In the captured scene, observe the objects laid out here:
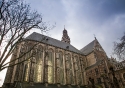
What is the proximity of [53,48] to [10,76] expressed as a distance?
11.8 metres

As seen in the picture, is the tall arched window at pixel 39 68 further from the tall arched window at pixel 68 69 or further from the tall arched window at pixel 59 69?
the tall arched window at pixel 68 69

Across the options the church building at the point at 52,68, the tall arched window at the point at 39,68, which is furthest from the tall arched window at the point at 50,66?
the tall arched window at the point at 39,68

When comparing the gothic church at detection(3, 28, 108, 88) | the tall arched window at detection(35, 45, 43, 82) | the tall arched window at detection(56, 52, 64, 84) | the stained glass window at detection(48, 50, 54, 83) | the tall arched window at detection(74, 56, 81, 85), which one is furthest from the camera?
the tall arched window at detection(74, 56, 81, 85)

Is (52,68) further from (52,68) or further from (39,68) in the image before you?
(39,68)

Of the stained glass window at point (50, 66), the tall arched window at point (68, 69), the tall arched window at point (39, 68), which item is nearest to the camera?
the tall arched window at point (39, 68)

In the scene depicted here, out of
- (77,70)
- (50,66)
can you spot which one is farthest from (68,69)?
(50,66)

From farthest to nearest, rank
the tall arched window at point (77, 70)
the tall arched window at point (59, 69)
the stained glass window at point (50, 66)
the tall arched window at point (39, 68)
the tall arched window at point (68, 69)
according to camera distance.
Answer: the tall arched window at point (77, 70) < the tall arched window at point (68, 69) < the tall arched window at point (59, 69) < the stained glass window at point (50, 66) < the tall arched window at point (39, 68)

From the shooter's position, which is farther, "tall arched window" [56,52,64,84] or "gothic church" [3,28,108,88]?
"tall arched window" [56,52,64,84]

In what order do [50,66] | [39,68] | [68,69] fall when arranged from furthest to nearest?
[68,69] → [50,66] → [39,68]

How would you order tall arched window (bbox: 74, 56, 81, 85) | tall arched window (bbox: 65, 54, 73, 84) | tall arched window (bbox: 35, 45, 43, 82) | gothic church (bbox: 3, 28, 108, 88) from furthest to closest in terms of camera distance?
1. tall arched window (bbox: 74, 56, 81, 85)
2. tall arched window (bbox: 65, 54, 73, 84)
3. tall arched window (bbox: 35, 45, 43, 82)
4. gothic church (bbox: 3, 28, 108, 88)

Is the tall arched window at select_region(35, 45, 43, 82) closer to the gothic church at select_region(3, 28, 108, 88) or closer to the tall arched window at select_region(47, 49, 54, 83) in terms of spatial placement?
the gothic church at select_region(3, 28, 108, 88)

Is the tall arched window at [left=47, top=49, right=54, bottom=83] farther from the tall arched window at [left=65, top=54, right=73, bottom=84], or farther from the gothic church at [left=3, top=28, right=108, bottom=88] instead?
the tall arched window at [left=65, top=54, right=73, bottom=84]

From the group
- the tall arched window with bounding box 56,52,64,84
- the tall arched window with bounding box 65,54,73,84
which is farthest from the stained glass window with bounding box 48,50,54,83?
the tall arched window with bounding box 65,54,73,84

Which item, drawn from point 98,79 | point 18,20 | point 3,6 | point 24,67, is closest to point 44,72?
point 24,67
